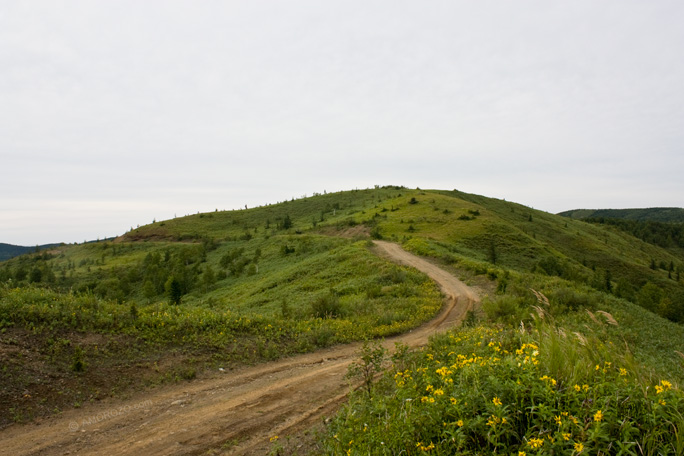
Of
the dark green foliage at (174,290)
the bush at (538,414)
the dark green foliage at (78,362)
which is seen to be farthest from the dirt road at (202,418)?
the dark green foliage at (174,290)

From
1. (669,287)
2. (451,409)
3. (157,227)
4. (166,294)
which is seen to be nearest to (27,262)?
(157,227)

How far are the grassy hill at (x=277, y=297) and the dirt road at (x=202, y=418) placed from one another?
616mm

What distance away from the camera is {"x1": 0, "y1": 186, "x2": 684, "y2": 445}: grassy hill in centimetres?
762

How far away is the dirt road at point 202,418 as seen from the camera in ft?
17.7

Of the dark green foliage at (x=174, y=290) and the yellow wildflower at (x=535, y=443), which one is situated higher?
the yellow wildflower at (x=535, y=443)

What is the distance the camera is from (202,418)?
6211 mm

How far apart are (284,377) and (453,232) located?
33.3m

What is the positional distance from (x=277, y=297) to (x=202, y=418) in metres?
16.0

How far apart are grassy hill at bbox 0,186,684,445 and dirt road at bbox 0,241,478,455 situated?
24.2 inches

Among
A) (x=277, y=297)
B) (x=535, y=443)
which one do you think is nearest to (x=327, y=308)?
(x=277, y=297)

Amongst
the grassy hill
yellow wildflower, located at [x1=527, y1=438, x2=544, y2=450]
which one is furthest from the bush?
the grassy hill

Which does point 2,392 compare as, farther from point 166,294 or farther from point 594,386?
point 166,294

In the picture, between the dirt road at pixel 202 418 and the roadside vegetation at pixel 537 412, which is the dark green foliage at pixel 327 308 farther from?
the roadside vegetation at pixel 537 412

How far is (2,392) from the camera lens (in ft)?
20.6
